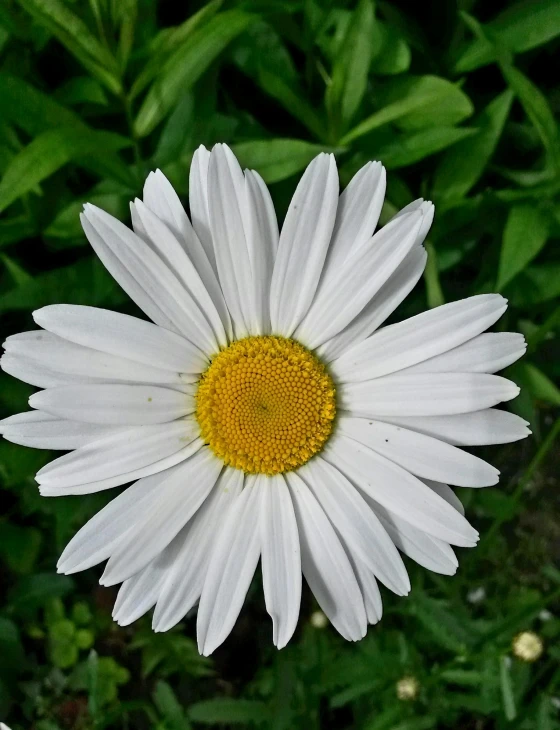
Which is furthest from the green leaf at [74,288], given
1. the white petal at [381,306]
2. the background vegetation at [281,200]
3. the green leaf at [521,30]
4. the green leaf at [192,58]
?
the green leaf at [521,30]

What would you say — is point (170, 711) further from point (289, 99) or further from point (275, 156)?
point (289, 99)

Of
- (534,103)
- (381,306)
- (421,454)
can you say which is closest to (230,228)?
(381,306)

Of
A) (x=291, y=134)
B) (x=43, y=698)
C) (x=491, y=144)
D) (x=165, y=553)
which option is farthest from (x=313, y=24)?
(x=43, y=698)

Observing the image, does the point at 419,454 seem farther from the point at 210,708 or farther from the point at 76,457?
the point at 210,708

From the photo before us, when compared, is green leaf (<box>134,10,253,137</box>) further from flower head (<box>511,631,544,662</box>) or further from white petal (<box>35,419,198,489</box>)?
flower head (<box>511,631,544,662</box>)

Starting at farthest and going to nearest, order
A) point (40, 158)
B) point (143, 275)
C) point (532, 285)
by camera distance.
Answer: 1. point (532, 285)
2. point (40, 158)
3. point (143, 275)

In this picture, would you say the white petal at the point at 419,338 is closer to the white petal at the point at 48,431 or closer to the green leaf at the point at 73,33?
the white petal at the point at 48,431
